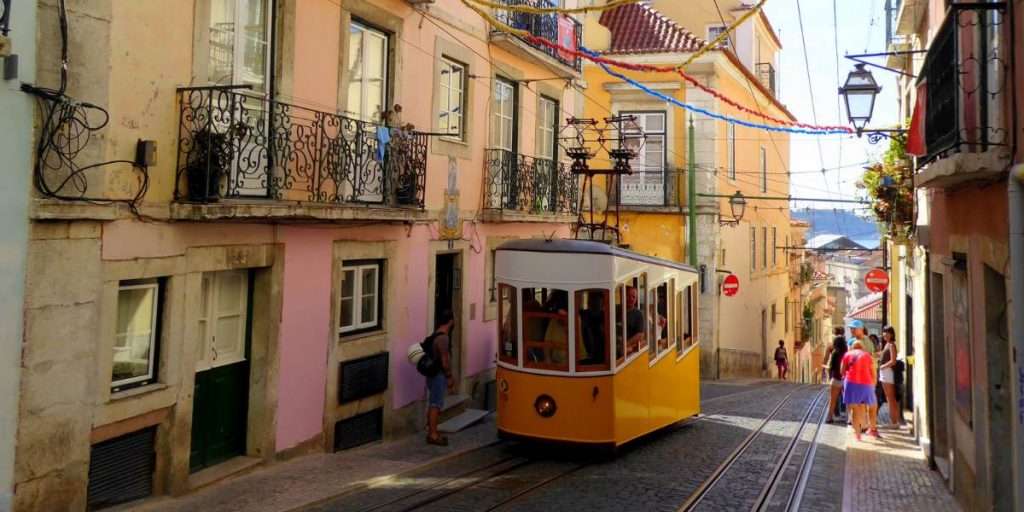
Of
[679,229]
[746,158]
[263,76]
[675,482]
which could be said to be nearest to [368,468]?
[675,482]

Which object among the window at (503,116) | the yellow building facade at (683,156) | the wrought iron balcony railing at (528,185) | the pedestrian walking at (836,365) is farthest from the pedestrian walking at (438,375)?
the yellow building facade at (683,156)

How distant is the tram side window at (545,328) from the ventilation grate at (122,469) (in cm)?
401

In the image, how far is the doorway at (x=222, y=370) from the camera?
800 centimetres

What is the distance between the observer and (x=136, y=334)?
23.6 feet

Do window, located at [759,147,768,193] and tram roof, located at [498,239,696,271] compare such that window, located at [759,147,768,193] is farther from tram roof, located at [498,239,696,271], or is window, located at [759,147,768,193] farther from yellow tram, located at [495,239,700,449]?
tram roof, located at [498,239,696,271]

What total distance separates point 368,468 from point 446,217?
4474 mm

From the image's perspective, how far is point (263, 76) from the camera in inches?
338

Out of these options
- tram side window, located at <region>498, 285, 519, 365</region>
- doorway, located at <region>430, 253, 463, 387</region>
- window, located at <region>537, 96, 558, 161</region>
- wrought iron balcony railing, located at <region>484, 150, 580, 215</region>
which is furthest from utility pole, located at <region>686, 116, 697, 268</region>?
tram side window, located at <region>498, 285, 519, 365</region>

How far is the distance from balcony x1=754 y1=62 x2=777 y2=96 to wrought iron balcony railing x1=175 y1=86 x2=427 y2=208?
19.9m

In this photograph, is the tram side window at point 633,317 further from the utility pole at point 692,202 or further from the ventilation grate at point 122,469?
the utility pole at point 692,202

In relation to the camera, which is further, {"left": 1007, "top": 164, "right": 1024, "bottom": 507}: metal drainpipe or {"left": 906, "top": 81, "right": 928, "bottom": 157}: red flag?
{"left": 906, "top": 81, "right": 928, "bottom": 157}: red flag

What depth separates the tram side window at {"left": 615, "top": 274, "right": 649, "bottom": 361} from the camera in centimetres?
947

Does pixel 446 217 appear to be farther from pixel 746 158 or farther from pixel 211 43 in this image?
pixel 746 158

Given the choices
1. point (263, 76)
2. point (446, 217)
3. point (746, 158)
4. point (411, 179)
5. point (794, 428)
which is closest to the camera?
point (263, 76)
